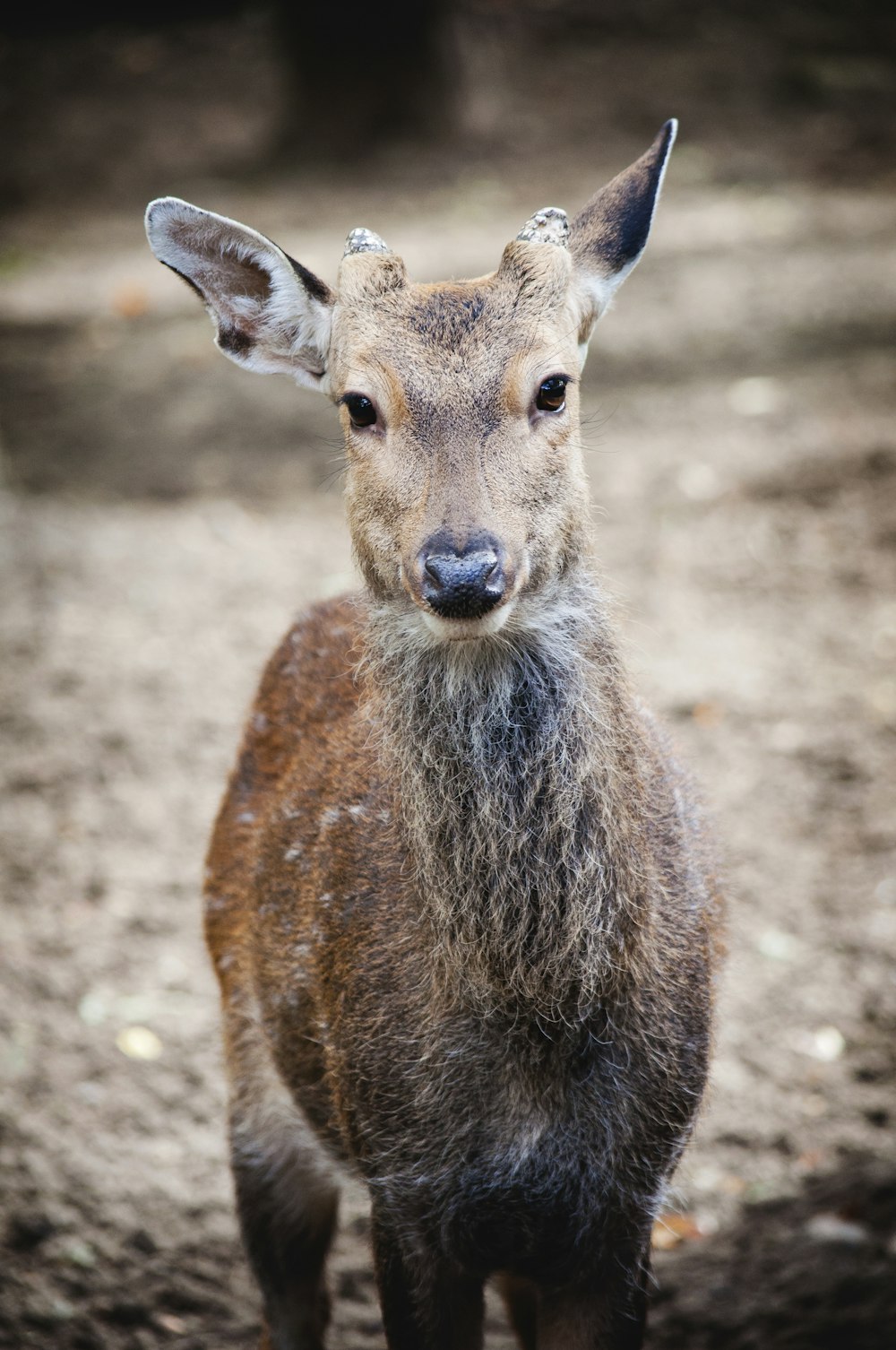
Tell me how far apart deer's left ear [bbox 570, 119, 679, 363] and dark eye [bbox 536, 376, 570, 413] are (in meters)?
0.29

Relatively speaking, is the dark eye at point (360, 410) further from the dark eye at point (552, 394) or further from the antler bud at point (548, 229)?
the antler bud at point (548, 229)

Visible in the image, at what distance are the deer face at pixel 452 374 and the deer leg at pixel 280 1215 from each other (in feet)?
4.94

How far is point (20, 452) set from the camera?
7.82 m

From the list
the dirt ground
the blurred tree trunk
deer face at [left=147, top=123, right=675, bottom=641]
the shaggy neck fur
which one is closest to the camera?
deer face at [left=147, top=123, right=675, bottom=641]

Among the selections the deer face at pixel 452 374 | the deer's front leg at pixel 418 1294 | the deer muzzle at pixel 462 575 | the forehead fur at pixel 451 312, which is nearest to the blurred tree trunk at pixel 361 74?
the deer face at pixel 452 374

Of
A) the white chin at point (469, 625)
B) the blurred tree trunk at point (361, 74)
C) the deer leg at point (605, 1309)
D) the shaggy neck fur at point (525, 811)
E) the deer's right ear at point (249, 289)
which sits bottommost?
the deer leg at point (605, 1309)

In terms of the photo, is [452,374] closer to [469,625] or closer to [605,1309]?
[469,625]

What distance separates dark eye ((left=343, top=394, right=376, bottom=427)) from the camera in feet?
8.70

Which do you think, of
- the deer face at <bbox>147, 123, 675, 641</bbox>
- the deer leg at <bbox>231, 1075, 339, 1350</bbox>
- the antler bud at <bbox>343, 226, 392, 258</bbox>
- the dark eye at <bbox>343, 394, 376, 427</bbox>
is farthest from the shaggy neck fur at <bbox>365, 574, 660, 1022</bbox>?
the deer leg at <bbox>231, 1075, 339, 1350</bbox>

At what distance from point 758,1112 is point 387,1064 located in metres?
1.85

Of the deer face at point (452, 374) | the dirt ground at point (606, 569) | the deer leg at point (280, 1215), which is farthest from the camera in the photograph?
the dirt ground at point (606, 569)

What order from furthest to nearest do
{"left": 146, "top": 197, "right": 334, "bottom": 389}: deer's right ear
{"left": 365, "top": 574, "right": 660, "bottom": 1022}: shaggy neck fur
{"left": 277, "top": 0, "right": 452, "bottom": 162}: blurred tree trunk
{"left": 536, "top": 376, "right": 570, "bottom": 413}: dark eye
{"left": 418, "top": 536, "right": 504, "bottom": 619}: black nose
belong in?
{"left": 277, "top": 0, "right": 452, "bottom": 162}: blurred tree trunk < {"left": 146, "top": 197, "right": 334, "bottom": 389}: deer's right ear < {"left": 536, "top": 376, "right": 570, "bottom": 413}: dark eye < {"left": 365, "top": 574, "right": 660, "bottom": 1022}: shaggy neck fur < {"left": 418, "top": 536, "right": 504, "bottom": 619}: black nose

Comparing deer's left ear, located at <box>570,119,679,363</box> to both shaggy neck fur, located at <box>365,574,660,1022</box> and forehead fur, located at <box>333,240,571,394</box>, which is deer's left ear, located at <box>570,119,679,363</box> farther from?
shaggy neck fur, located at <box>365,574,660,1022</box>

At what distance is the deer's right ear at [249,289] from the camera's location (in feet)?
9.28
